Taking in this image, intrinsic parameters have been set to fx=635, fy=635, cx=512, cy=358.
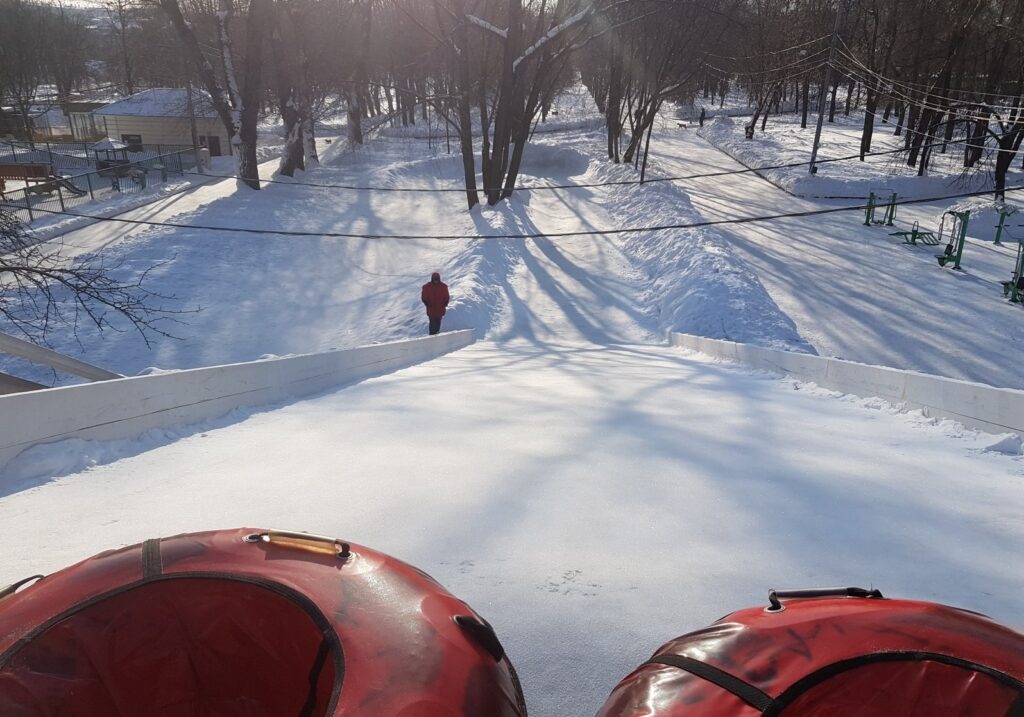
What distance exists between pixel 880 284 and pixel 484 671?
18.4 meters

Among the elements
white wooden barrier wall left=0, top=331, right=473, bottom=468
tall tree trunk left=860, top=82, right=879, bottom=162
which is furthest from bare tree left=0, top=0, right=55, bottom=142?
tall tree trunk left=860, top=82, right=879, bottom=162

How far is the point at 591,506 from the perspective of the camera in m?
3.15

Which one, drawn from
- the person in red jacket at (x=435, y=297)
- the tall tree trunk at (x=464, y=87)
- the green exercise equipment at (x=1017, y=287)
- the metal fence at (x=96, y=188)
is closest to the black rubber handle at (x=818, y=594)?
the person in red jacket at (x=435, y=297)

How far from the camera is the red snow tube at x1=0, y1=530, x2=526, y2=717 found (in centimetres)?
135

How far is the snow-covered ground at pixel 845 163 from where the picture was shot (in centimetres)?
2873

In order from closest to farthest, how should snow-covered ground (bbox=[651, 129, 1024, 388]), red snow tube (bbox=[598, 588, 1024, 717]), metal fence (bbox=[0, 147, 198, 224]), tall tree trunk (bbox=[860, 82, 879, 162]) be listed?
red snow tube (bbox=[598, 588, 1024, 717])
snow-covered ground (bbox=[651, 129, 1024, 388])
metal fence (bbox=[0, 147, 198, 224])
tall tree trunk (bbox=[860, 82, 879, 162])

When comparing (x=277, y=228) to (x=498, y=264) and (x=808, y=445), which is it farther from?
(x=808, y=445)

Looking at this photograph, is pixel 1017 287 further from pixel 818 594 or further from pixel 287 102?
pixel 287 102

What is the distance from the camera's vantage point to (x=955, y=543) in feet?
8.83

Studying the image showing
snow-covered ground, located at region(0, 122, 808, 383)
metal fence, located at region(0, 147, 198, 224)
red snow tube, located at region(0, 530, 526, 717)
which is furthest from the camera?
metal fence, located at region(0, 147, 198, 224)

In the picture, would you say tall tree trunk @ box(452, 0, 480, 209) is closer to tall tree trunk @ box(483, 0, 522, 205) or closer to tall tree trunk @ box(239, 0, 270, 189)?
tall tree trunk @ box(483, 0, 522, 205)

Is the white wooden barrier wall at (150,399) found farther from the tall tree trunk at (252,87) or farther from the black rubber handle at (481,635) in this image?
the tall tree trunk at (252,87)

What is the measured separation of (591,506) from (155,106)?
4532 centimetres

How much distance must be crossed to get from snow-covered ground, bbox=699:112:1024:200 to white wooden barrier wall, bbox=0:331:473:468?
20.0 metres
